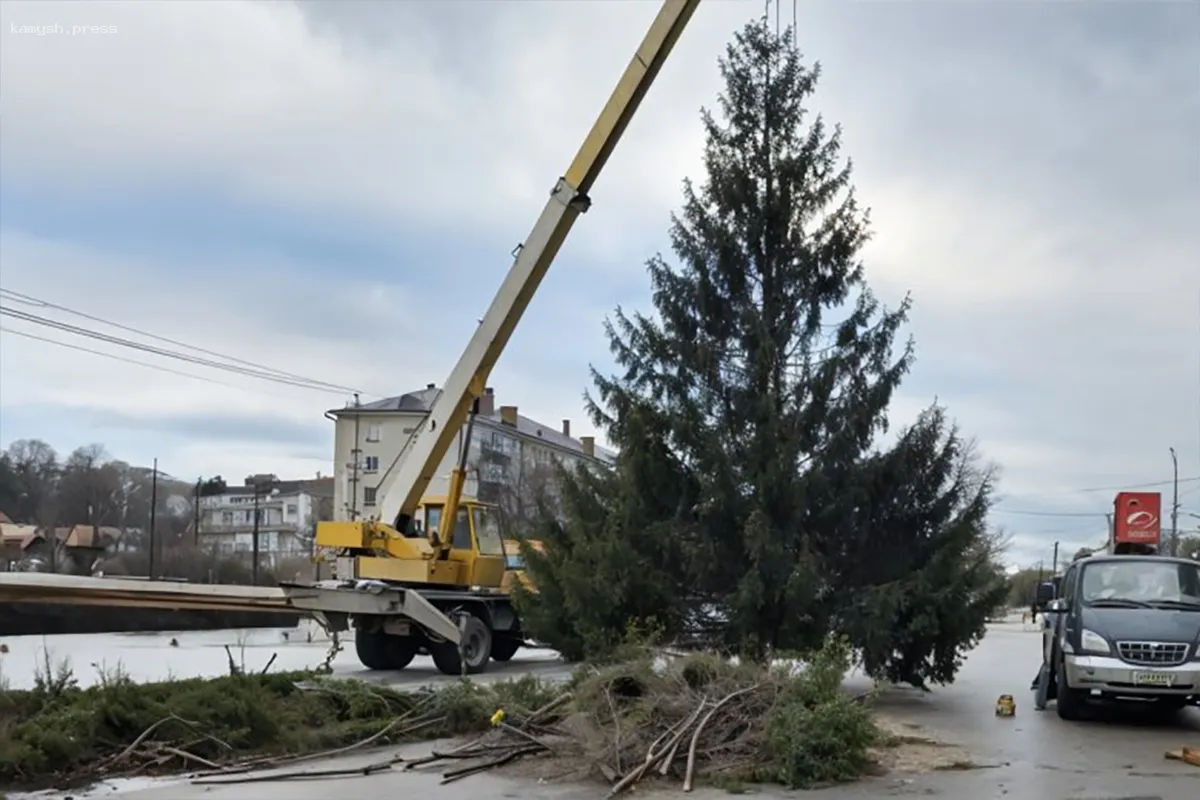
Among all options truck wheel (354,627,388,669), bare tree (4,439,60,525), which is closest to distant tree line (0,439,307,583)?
bare tree (4,439,60,525)

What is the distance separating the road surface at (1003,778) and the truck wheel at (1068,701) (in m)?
0.16

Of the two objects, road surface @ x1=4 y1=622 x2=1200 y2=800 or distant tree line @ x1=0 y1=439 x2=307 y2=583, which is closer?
road surface @ x1=4 y1=622 x2=1200 y2=800

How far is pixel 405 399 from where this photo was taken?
78.6 meters

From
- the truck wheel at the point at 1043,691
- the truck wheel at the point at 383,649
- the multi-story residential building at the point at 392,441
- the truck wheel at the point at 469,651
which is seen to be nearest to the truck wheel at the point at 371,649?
the truck wheel at the point at 383,649

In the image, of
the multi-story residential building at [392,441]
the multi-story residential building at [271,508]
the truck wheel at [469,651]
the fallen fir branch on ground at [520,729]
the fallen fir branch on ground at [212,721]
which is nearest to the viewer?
the fallen fir branch on ground at [520,729]

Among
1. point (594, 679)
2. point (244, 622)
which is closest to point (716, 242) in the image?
point (594, 679)

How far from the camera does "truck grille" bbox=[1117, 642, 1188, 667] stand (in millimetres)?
11844

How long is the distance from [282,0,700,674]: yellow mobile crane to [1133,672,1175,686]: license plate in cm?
1035

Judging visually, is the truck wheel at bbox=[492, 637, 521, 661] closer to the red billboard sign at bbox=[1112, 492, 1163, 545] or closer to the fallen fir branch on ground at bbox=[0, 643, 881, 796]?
the fallen fir branch on ground at bbox=[0, 643, 881, 796]

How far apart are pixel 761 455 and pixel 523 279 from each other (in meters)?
5.41

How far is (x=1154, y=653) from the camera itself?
470 inches

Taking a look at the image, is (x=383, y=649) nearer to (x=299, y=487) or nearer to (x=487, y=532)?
(x=487, y=532)

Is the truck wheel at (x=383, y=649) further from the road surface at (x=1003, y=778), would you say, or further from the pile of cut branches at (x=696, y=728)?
the pile of cut branches at (x=696, y=728)

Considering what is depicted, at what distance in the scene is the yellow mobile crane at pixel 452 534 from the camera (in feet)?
57.8
